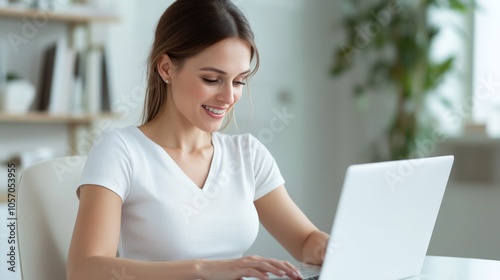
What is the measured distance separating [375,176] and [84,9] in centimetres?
206

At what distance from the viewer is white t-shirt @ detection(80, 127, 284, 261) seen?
1.45 metres

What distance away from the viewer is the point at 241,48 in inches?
58.9

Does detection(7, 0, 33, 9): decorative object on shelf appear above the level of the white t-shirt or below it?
above

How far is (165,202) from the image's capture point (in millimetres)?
1468

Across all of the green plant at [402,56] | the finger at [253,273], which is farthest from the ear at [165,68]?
the green plant at [402,56]

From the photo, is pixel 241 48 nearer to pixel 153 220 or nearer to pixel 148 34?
pixel 153 220

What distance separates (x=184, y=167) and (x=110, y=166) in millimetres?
199

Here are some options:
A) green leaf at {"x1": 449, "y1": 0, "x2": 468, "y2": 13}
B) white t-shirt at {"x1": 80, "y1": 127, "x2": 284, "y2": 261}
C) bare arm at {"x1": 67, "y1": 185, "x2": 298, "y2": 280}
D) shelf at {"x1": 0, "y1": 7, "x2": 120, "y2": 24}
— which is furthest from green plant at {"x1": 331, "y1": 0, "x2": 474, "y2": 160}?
bare arm at {"x1": 67, "y1": 185, "x2": 298, "y2": 280}

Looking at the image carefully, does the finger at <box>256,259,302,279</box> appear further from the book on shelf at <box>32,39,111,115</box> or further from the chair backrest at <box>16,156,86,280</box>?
the book on shelf at <box>32,39,111,115</box>

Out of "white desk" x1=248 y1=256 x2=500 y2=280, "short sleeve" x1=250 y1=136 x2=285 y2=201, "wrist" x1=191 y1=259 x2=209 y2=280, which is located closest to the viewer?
"wrist" x1=191 y1=259 x2=209 y2=280

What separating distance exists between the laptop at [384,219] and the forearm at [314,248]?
0.55 feet

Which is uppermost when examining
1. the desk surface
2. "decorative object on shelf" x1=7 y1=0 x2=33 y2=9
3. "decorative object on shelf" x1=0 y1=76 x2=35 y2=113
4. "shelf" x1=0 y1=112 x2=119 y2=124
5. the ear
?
"decorative object on shelf" x1=7 y1=0 x2=33 y2=9

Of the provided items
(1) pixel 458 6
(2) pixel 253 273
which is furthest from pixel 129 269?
(1) pixel 458 6

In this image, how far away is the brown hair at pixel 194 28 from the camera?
4.84 ft
